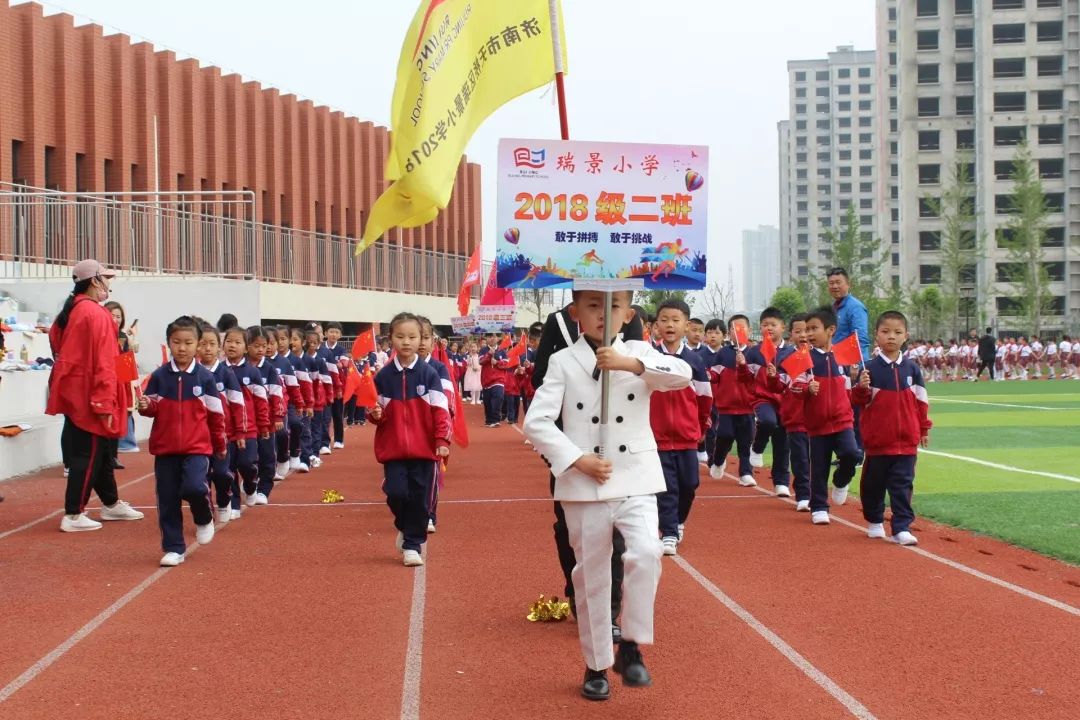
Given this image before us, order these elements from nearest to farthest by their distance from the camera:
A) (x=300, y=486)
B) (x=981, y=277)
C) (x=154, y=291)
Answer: (x=300, y=486) < (x=154, y=291) < (x=981, y=277)

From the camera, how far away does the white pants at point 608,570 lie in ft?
17.5

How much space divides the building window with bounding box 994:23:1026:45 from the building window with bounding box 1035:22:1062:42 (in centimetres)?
108

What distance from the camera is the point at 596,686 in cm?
537

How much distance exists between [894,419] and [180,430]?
5.48 meters

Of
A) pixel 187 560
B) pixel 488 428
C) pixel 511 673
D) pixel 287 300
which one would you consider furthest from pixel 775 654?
pixel 287 300

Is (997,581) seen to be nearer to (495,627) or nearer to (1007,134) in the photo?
(495,627)

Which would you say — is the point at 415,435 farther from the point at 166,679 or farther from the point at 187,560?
the point at 166,679

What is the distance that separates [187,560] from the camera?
924 cm

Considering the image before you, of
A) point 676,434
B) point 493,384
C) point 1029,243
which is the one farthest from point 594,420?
point 1029,243

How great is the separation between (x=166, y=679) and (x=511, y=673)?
163 cm

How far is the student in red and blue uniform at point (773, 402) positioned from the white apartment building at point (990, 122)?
241ft

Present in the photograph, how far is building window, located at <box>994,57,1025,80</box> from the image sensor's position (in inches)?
3637

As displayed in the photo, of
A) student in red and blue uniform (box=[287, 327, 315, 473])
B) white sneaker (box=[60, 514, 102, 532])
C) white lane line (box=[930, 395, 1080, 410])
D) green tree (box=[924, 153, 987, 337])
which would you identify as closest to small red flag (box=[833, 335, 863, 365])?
white sneaker (box=[60, 514, 102, 532])

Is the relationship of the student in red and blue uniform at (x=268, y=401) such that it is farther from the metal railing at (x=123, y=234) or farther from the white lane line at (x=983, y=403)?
the white lane line at (x=983, y=403)
